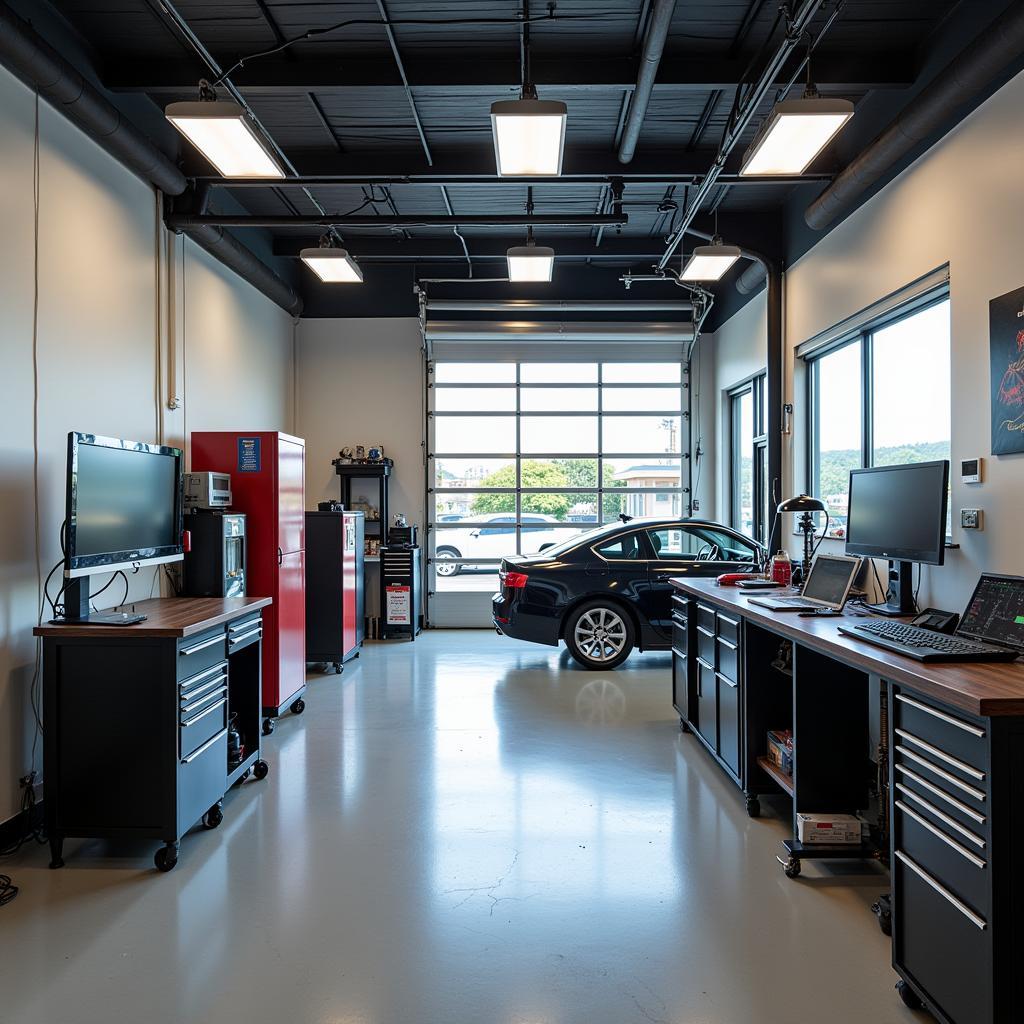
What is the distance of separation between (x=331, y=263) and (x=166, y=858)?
4.44 m

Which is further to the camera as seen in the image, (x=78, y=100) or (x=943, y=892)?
(x=78, y=100)

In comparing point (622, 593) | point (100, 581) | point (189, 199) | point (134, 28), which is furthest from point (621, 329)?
point (100, 581)

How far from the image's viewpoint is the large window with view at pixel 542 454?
879 centimetres

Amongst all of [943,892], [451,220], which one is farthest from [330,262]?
[943,892]

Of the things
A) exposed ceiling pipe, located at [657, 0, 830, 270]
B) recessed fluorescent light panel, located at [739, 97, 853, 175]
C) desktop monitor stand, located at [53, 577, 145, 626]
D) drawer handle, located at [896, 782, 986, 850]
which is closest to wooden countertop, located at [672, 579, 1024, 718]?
drawer handle, located at [896, 782, 986, 850]

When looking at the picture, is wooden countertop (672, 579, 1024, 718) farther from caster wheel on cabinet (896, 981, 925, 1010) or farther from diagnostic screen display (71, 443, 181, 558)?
diagnostic screen display (71, 443, 181, 558)

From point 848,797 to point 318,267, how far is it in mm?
5244

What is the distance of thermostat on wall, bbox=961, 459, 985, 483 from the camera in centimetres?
336

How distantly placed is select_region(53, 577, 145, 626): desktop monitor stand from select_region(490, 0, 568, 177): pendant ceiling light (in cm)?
283

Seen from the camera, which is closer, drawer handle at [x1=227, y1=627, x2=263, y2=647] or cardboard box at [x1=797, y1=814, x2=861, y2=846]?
cardboard box at [x1=797, y1=814, x2=861, y2=846]

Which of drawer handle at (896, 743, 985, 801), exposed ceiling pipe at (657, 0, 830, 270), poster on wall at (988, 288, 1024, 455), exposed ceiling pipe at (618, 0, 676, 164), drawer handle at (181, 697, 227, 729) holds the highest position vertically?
exposed ceiling pipe at (618, 0, 676, 164)

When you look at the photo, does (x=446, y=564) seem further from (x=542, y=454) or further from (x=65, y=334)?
(x=65, y=334)

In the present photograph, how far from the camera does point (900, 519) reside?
10.3 feet

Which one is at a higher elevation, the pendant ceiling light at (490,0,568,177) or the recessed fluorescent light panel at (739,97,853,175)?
the pendant ceiling light at (490,0,568,177)
